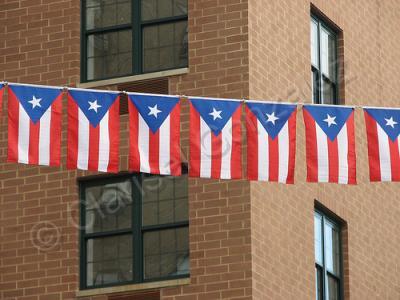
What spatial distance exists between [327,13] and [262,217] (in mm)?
6263

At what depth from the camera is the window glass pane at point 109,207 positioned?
3847 cm

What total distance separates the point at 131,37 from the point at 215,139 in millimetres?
5622

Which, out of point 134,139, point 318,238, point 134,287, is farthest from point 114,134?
point 318,238

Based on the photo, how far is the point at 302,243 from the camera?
1532 inches

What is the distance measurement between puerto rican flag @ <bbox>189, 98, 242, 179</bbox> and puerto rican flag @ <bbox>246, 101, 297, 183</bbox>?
11.4 inches

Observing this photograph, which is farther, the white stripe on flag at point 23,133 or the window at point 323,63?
the window at point 323,63

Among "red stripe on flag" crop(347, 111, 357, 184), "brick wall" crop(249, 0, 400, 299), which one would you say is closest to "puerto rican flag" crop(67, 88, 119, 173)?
"brick wall" crop(249, 0, 400, 299)

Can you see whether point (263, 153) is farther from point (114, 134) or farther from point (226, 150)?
point (114, 134)

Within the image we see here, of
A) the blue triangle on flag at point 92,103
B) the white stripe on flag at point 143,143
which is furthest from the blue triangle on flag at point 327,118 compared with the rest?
the blue triangle on flag at point 92,103

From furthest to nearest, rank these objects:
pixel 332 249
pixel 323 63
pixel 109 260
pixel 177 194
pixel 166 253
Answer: pixel 323 63
pixel 332 249
pixel 109 260
pixel 177 194
pixel 166 253

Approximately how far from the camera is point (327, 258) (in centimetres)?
4038

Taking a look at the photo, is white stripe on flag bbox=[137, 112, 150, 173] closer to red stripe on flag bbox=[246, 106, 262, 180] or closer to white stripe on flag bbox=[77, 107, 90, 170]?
white stripe on flag bbox=[77, 107, 90, 170]

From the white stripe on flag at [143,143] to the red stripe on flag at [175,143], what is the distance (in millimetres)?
407

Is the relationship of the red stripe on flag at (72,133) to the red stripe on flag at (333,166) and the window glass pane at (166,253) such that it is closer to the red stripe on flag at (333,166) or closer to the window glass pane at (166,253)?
the window glass pane at (166,253)
